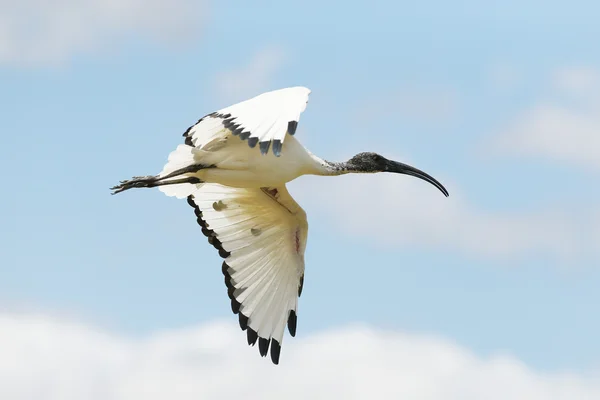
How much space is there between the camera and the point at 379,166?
1110 centimetres

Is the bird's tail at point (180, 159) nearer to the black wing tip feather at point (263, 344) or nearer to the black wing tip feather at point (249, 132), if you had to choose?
the black wing tip feather at point (249, 132)

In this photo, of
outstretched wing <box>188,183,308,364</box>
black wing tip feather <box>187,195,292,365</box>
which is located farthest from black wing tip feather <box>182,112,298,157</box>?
black wing tip feather <box>187,195,292,365</box>

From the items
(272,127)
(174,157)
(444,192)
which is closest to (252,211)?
(174,157)

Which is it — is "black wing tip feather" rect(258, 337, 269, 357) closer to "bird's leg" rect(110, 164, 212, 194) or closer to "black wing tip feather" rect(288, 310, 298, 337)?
"black wing tip feather" rect(288, 310, 298, 337)

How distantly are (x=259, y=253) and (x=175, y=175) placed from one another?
4.35 feet

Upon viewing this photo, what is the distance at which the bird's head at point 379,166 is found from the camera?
10922 mm

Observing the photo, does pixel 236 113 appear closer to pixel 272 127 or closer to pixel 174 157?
pixel 272 127

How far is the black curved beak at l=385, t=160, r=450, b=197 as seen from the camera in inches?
442

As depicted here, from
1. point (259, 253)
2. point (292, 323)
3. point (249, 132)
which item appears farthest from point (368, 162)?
point (249, 132)

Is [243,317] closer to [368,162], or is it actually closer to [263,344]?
[263,344]

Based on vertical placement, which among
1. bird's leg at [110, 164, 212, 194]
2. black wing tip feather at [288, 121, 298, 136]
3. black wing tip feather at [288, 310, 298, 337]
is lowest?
black wing tip feather at [288, 310, 298, 337]

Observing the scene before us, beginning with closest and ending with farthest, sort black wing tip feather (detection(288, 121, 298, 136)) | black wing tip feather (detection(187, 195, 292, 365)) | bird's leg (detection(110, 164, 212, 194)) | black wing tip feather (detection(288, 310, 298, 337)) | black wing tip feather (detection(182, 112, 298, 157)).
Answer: black wing tip feather (detection(182, 112, 298, 157)) < black wing tip feather (detection(288, 121, 298, 136)) < bird's leg (detection(110, 164, 212, 194)) < black wing tip feather (detection(187, 195, 292, 365)) < black wing tip feather (detection(288, 310, 298, 337))

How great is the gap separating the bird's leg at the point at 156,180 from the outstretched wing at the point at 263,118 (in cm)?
48

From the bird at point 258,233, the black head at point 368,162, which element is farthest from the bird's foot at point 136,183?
the black head at point 368,162
